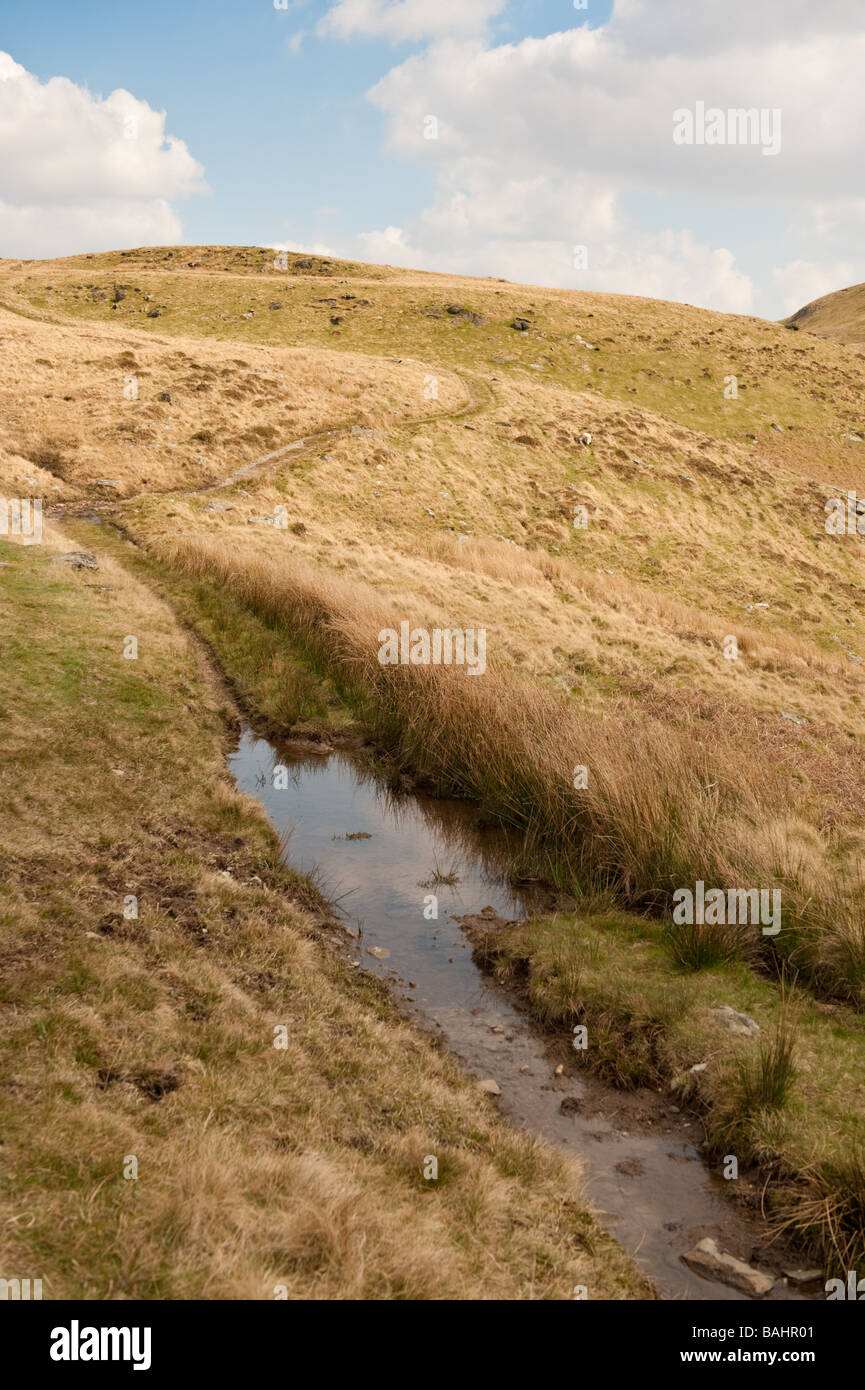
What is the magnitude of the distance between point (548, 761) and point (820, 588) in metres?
29.9

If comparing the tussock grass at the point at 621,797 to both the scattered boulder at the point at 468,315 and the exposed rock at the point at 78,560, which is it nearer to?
the exposed rock at the point at 78,560

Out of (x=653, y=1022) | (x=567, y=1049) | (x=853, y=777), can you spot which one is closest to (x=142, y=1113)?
(x=567, y=1049)

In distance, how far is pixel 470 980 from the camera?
934cm

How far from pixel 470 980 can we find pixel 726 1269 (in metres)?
3.93

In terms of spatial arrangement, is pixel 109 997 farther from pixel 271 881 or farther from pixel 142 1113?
pixel 271 881

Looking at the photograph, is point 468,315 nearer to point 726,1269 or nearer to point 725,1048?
point 725,1048

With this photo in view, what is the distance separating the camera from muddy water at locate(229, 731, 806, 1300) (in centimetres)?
638

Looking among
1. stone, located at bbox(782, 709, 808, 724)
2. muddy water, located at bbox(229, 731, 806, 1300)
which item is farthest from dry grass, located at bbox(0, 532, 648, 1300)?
stone, located at bbox(782, 709, 808, 724)

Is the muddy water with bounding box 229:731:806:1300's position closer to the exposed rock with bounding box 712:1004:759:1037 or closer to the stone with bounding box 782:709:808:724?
the exposed rock with bounding box 712:1004:759:1037

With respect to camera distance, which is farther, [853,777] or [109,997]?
[853,777]

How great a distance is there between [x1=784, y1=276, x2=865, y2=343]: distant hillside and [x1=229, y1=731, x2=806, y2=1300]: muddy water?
334 ft

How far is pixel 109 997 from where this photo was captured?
6.66m

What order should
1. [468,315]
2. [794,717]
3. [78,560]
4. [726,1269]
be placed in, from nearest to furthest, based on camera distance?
1. [726,1269]
2. [794,717]
3. [78,560]
4. [468,315]

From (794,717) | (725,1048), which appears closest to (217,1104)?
(725,1048)
